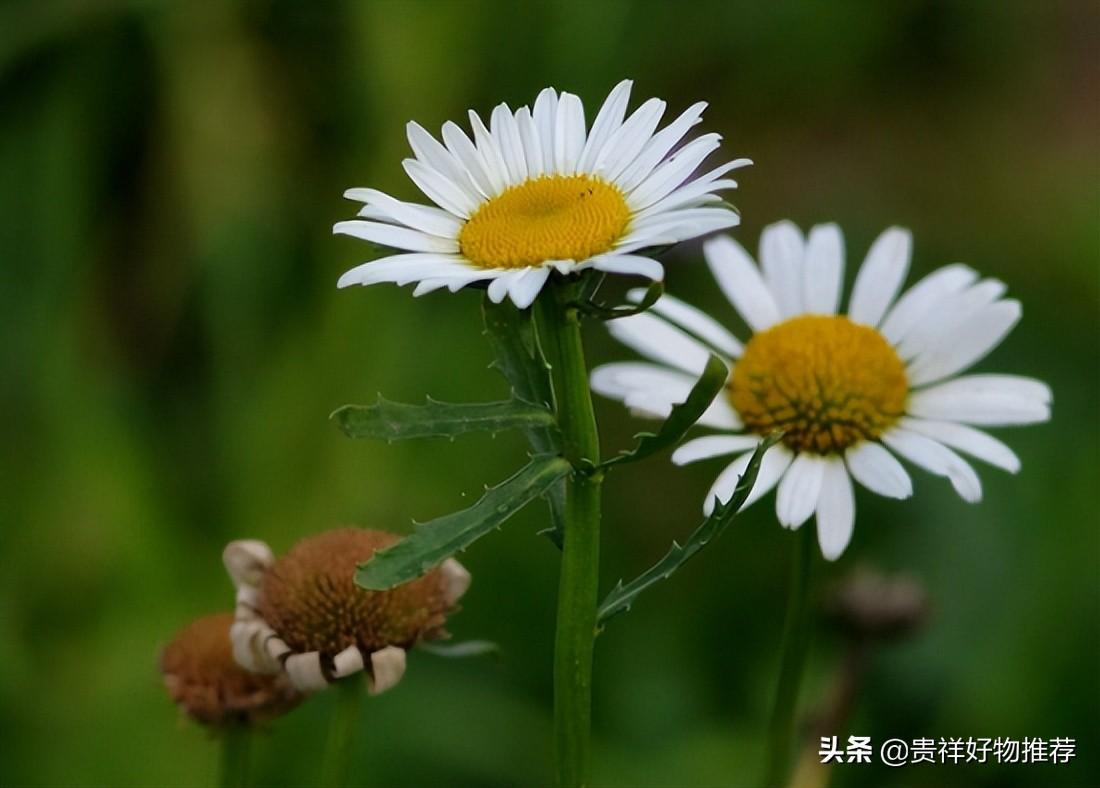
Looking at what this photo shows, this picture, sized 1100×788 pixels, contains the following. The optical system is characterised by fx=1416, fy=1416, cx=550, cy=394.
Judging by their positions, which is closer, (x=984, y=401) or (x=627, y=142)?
(x=627, y=142)

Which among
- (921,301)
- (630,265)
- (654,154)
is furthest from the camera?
(921,301)

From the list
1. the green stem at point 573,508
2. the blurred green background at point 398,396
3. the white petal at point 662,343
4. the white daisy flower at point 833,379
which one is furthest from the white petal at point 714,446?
the blurred green background at point 398,396

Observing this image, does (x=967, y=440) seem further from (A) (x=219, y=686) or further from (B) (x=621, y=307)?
(A) (x=219, y=686)

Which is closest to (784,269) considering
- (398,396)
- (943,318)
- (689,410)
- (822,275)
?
(822,275)

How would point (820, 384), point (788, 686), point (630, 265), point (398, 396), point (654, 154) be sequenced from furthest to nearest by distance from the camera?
point (398, 396), point (820, 384), point (788, 686), point (654, 154), point (630, 265)

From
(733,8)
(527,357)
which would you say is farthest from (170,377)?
(527,357)

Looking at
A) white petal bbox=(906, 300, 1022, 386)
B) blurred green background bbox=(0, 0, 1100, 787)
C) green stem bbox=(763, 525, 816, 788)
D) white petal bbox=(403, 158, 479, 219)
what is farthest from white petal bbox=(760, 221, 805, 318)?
blurred green background bbox=(0, 0, 1100, 787)
